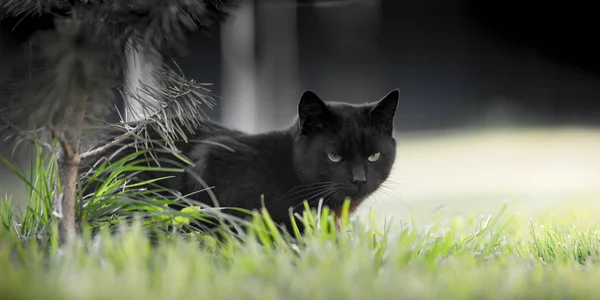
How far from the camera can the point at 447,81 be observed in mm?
2547

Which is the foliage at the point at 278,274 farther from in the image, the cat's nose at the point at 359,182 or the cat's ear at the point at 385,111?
the cat's ear at the point at 385,111

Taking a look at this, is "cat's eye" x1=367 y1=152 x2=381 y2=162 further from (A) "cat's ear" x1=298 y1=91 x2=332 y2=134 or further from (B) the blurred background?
(B) the blurred background

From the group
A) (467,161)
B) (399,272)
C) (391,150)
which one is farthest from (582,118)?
(399,272)

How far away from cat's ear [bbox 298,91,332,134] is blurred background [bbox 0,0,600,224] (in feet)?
2.33

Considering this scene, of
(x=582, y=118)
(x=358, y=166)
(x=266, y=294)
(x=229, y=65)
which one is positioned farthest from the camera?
Result: (x=582, y=118)

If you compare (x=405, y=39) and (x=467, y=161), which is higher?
(x=405, y=39)

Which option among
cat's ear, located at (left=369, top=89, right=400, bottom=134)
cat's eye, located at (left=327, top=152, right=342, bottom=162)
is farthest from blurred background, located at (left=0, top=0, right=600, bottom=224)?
cat's eye, located at (left=327, top=152, right=342, bottom=162)

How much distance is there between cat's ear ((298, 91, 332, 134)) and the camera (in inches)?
61.8

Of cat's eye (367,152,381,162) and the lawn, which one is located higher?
cat's eye (367,152,381,162)

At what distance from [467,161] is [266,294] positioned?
1992mm

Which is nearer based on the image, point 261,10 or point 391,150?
point 391,150

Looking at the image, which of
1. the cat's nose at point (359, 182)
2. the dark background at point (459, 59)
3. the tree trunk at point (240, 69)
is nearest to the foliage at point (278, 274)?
the cat's nose at point (359, 182)

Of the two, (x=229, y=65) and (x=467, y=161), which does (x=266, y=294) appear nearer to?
(x=229, y=65)

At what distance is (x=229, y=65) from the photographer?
88.7 inches
